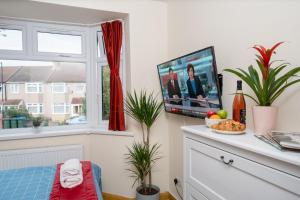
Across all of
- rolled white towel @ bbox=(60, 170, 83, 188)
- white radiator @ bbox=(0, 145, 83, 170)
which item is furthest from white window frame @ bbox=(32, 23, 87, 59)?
rolled white towel @ bbox=(60, 170, 83, 188)

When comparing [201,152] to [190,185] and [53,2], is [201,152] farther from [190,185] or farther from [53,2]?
[53,2]

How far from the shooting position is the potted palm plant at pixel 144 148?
256 cm

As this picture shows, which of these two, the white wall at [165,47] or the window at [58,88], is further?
the window at [58,88]

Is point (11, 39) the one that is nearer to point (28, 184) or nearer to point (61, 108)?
point (61, 108)

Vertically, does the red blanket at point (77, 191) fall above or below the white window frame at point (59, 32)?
below

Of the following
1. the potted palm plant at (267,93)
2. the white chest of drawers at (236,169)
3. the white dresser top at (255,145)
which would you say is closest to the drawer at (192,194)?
the white chest of drawers at (236,169)

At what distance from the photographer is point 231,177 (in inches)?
45.3

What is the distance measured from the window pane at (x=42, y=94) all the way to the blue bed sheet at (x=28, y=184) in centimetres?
115

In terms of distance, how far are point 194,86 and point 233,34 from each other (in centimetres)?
53

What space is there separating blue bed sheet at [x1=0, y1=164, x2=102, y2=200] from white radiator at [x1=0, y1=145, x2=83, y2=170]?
0.75 meters

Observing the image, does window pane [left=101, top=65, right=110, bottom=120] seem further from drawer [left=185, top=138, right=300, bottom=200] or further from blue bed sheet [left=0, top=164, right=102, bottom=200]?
drawer [left=185, top=138, right=300, bottom=200]

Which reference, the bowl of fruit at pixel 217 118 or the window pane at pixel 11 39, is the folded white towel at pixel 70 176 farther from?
the window pane at pixel 11 39

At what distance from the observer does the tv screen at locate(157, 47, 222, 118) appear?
5.37 feet

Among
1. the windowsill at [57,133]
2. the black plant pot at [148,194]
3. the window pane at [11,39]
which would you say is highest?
the window pane at [11,39]
